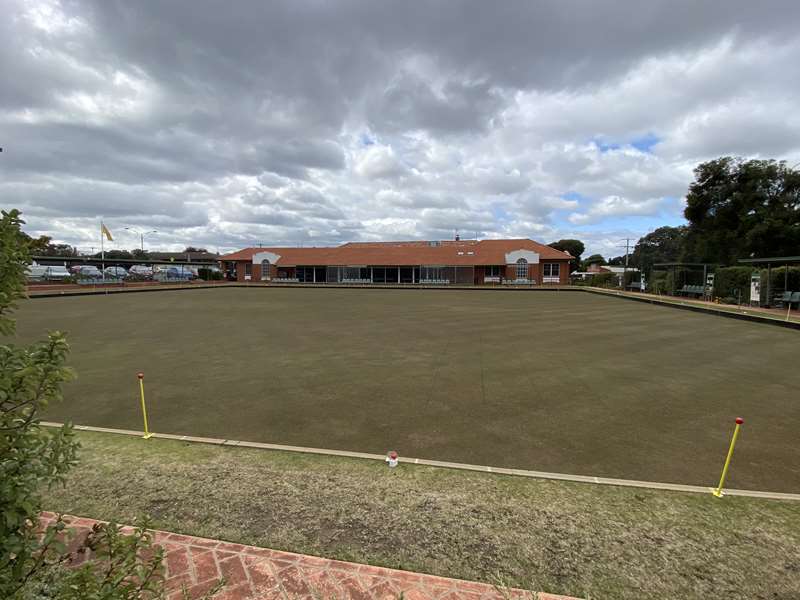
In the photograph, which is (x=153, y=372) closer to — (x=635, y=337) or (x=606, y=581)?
(x=606, y=581)

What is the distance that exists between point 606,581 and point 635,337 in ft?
42.4

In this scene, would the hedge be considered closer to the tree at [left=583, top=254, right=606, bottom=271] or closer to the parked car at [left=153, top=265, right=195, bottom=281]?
the parked car at [left=153, top=265, right=195, bottom=281]

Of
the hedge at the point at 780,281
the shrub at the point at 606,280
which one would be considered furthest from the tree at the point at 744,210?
the hedge at the point at 780,281

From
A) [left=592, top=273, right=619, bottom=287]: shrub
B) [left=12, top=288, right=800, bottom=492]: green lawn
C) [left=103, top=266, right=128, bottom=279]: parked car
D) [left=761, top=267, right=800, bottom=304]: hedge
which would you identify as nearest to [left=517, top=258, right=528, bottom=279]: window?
[left=592, top=273, right=619, bottom=287]: shrub

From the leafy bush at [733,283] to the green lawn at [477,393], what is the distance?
13.0 meters

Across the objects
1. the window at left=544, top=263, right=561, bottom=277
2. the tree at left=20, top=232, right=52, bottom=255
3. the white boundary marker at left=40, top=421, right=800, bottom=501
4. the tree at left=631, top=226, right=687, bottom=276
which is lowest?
the white boundary marker at left=40, top=421, right=800, bottom=501

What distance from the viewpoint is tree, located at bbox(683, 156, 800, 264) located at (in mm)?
37844

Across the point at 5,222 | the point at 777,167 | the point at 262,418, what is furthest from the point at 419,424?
the point at 777,167

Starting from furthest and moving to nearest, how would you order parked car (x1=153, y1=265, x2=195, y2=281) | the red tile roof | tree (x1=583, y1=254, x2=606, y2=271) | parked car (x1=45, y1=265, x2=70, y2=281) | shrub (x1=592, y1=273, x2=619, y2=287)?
tree (x1=583, y1=254, x2=606, y2=271) < parked car (x1=153, y1=265, x2=195, y2=281) < shrub (x1=592, y1=273, x2=619, y2=287) < the red tile roof < parked car (x1=45, y1=265, x2=70, y2=281)

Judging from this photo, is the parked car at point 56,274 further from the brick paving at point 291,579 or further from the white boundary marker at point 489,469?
the brick paving at point 291,579

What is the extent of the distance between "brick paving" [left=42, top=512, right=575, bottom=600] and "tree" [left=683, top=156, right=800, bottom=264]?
160 feet

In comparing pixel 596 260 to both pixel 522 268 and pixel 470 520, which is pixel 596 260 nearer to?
pixel 522 268

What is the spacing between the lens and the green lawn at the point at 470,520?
10.2 feet

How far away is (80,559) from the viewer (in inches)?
128
